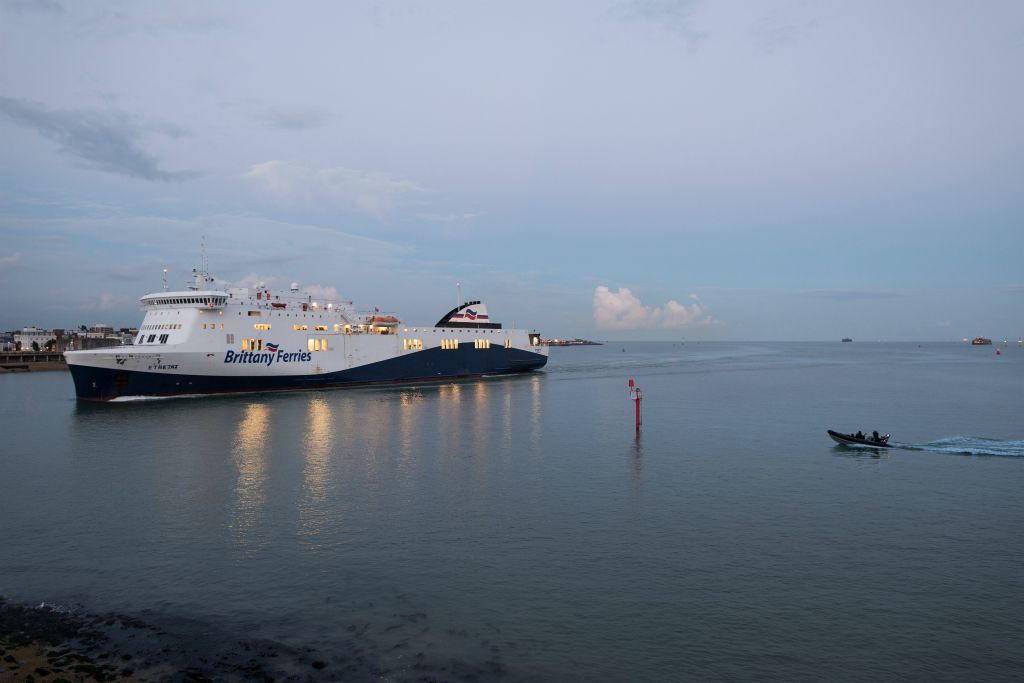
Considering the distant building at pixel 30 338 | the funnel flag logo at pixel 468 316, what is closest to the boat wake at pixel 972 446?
the funnel flag logo at pixel 468 316

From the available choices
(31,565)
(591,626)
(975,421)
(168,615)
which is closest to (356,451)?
(31,565)

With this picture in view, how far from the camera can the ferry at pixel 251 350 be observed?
51.7 metres

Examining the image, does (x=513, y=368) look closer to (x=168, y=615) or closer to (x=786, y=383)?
(x=786, y=383)

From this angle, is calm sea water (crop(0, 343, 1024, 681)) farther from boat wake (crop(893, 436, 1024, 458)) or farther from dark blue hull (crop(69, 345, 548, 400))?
dark blue hull (crop(69, 345, 548, 400))

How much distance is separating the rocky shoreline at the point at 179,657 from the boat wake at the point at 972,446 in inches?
1267

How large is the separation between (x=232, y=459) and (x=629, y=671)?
2501 cm

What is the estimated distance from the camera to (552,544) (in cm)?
1802

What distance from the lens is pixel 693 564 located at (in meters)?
16.4

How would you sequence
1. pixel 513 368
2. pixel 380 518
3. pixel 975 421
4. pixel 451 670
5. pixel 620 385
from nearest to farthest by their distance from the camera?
pixel 451 670, pixel 380 518, pixel 975 421, pixel 620 385, pixel 513 368

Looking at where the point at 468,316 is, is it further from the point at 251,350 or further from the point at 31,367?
the point at 31,367

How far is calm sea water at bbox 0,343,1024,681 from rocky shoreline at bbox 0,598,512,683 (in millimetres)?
295

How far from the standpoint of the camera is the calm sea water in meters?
12.3

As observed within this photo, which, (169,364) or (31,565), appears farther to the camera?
(169,364)

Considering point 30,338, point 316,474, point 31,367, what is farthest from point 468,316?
point 30,338
